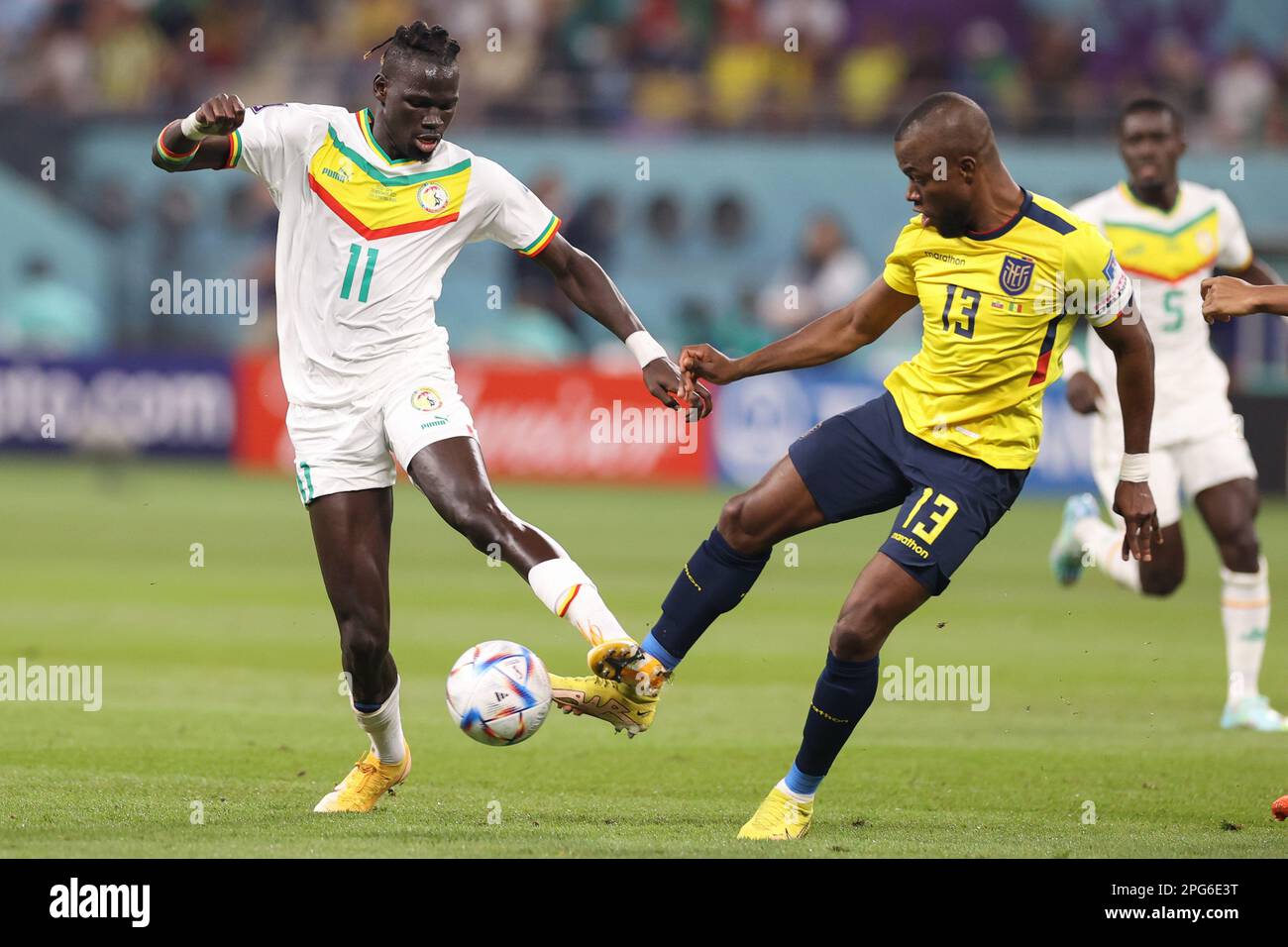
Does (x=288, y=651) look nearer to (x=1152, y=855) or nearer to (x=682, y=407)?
(x=682, y=407)

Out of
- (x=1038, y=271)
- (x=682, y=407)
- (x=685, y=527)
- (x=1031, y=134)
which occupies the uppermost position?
(x=1031, y=134)

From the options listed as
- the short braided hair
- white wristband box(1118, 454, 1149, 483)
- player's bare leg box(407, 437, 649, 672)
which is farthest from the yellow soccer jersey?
the short braided hair

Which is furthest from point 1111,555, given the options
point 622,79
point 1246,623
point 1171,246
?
point 622,79

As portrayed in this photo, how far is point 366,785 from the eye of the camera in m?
7.29

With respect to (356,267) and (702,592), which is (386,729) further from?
(356,267)

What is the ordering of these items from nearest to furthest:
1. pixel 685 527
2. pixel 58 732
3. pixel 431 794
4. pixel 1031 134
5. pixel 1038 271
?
pixel 1038 271 < pixel 431 794 < pixel 58 732 < pixel 685 527 < pixel 1031 134

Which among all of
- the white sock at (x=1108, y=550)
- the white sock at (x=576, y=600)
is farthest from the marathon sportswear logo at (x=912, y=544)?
the white sock at (x=1108, y=550)

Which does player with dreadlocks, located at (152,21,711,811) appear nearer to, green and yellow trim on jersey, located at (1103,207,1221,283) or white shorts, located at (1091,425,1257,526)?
green and yellow trim on jersey, located at (1103,207,1221,283)

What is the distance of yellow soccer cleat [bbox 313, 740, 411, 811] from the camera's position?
23.5 feet

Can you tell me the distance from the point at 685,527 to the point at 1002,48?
1129 centimetres

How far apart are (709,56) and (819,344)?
19722 mm

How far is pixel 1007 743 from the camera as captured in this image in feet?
29.5

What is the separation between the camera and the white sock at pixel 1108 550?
10.5m
